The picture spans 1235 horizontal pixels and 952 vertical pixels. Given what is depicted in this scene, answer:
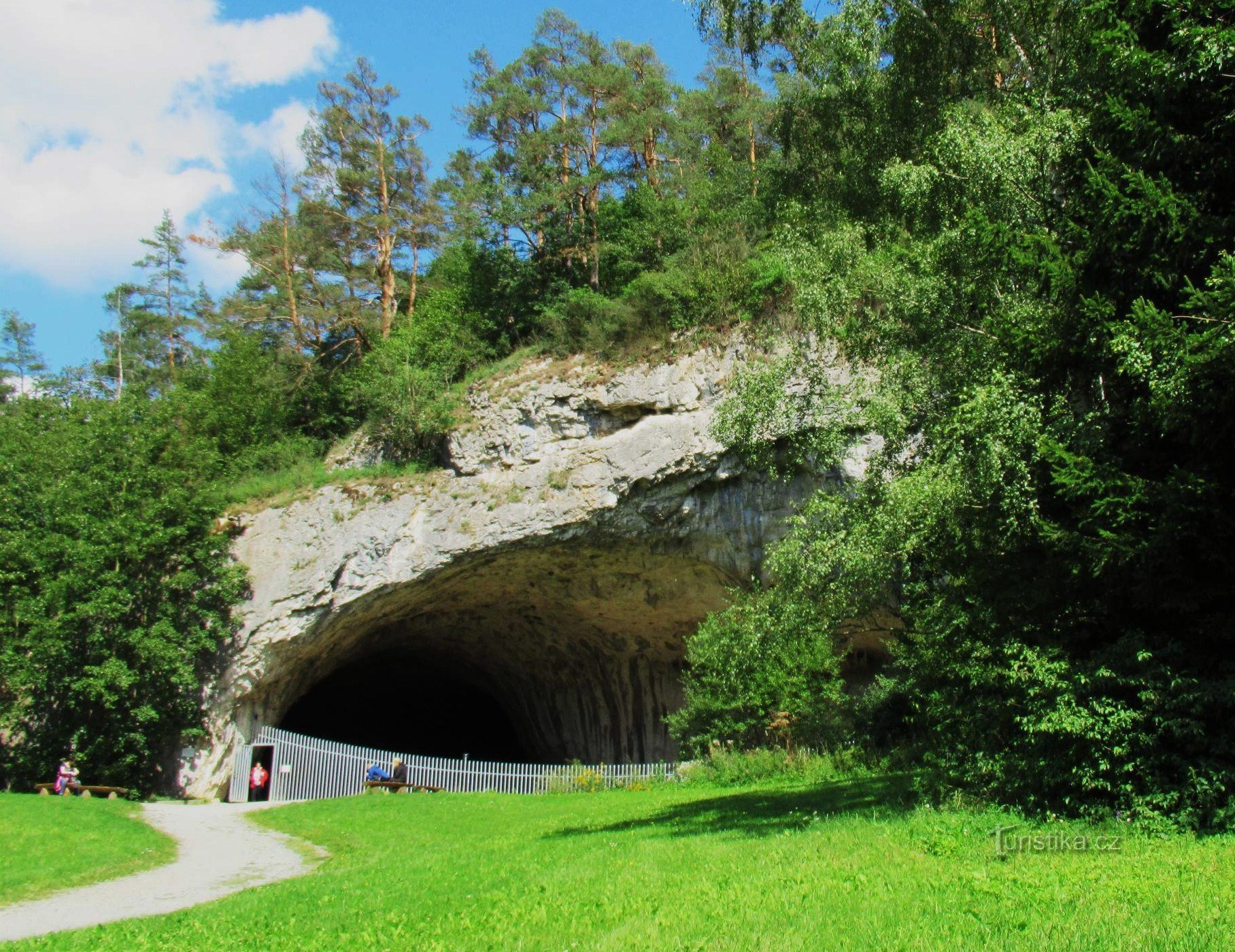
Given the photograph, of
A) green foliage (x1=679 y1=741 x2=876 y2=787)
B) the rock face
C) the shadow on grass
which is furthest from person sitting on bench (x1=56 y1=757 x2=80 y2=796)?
green foliage (x1=679 y1=741 x2=876 y2=787)

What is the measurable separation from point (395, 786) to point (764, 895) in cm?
1689

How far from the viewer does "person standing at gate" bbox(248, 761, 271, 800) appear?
849 inches

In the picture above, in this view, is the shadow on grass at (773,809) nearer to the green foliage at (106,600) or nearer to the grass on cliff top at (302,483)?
the grass on cliff top at (302,483)

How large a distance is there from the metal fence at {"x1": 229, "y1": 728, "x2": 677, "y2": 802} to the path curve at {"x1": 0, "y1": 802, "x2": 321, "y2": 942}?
5.83 metres

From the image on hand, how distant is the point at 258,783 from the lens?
21.5 metres

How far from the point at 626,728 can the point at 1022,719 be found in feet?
70.1

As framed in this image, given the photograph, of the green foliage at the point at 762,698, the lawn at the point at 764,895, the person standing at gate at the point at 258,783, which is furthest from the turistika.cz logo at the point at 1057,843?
the person standing at gate at the point at 258,783

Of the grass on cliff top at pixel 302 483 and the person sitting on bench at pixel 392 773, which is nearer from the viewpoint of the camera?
the person sitting on bench at pixel 392 773

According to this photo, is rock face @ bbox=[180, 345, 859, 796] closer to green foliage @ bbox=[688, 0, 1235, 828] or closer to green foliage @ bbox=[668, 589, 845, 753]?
green foliage @ bbox=[668, 589, 845, 753]

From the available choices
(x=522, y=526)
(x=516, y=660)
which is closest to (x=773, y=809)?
(x=522, y=526)

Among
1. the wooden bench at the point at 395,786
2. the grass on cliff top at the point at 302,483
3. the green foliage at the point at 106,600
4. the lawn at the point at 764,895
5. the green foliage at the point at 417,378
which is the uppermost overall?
the green foliage at the point at 417,378

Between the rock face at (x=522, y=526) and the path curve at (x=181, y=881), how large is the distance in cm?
641

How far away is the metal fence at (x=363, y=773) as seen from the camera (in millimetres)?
21953

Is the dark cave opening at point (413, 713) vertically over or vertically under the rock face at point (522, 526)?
under
